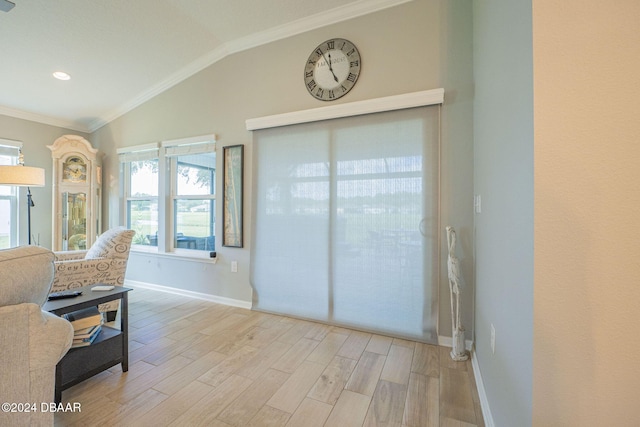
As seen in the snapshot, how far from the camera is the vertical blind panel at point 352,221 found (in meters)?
2.32

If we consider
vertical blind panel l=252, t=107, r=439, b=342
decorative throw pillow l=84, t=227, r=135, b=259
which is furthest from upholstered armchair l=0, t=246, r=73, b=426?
vertical blind panel l=252, t=107, r=439, b=342

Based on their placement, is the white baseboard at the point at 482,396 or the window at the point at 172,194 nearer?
the white baseboard at the point at 482,396

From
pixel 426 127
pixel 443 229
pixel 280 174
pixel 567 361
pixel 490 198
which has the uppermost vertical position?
pixel 426 127

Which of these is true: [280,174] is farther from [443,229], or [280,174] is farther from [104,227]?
[104,227]

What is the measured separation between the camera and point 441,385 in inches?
69.2

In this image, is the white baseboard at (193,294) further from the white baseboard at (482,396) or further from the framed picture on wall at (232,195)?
the white baseboard at (482,396)

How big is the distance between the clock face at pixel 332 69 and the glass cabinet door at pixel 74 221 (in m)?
4.03

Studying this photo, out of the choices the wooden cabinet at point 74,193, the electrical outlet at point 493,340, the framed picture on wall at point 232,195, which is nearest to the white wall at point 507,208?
the electrical outlet at point 493,340

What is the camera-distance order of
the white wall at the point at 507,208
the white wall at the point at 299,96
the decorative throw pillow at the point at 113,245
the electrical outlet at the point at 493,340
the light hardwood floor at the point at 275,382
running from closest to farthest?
the white wall at the point at 507,208
the electrical outlet at the point at 493,340
the light hardwood floor at the point at 275,382
the white wall at the point at 299,96
the decorative throw pillow at the point at 113,245

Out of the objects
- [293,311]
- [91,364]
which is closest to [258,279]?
[293,311]

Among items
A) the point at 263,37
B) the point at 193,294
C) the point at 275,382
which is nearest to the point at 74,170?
the point at 193,294

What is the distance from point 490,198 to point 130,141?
4800 mm

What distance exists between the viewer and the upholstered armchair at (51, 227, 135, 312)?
2.37 metres

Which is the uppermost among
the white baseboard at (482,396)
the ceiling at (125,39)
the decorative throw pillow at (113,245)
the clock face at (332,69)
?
the ceiling at (125,39)
